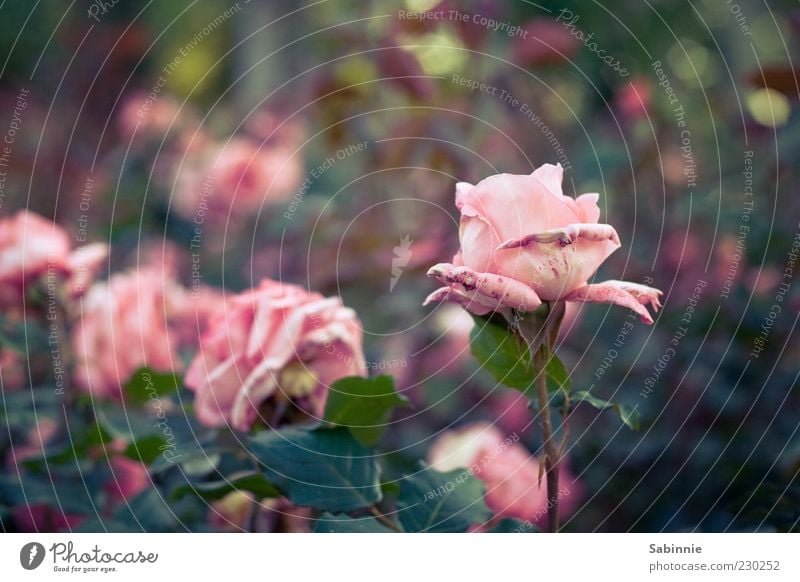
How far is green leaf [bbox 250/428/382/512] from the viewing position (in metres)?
0.40

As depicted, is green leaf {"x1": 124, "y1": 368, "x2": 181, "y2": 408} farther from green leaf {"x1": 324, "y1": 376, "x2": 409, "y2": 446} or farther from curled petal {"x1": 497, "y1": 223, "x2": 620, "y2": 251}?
curled petal {"x1": 497, "y1": 223, "x2": 620, "y2": 251}

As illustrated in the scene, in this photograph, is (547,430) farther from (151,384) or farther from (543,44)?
(543,44)

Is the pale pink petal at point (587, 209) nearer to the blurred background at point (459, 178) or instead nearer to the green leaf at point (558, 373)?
the green leaf at point (558, 373)

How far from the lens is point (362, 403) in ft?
1.36

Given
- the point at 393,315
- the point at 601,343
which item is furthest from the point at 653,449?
the point at 393,315
